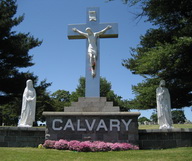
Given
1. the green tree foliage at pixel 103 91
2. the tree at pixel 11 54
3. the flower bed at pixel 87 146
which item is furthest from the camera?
the green tree foliage at pixel 103 91

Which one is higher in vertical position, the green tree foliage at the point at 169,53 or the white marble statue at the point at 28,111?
the green tree foliage at the point at 169,53

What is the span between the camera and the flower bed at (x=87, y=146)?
309 inches

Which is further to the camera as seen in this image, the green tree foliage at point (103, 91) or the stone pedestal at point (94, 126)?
the green tree foliage at point (103, 91)

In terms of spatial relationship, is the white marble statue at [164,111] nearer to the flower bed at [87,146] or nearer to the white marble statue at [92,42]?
the flower bed at [87,146]

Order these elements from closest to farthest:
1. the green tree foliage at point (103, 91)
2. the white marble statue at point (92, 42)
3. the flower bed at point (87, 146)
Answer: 1. the flower bed at point (87, 146)
2. the white marble statue at point (92, 42)
3. the green tree foliage at point (103, 91)

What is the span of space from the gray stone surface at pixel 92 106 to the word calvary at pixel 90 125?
1.89 ft

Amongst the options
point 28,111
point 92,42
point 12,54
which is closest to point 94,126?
point 28,111

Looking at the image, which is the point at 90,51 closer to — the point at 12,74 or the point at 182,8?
the point at 182,8

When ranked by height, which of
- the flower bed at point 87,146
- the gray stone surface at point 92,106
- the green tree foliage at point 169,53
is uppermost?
the green tree foliage at point 169,53

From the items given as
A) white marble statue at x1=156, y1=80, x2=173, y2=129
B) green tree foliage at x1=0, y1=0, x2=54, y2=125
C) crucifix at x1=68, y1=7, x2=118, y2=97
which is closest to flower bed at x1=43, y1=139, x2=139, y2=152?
white marble statue at x1=156, y1=80, x2=173, y2=129

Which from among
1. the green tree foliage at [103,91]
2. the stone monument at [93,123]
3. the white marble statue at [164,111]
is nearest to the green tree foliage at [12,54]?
the stone monument at [93,123]

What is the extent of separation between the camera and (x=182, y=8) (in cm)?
1044

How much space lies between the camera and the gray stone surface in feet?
30.7

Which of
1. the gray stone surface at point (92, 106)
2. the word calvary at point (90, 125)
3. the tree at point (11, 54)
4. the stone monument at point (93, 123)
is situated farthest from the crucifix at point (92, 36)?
the tree at point (11, 54)
